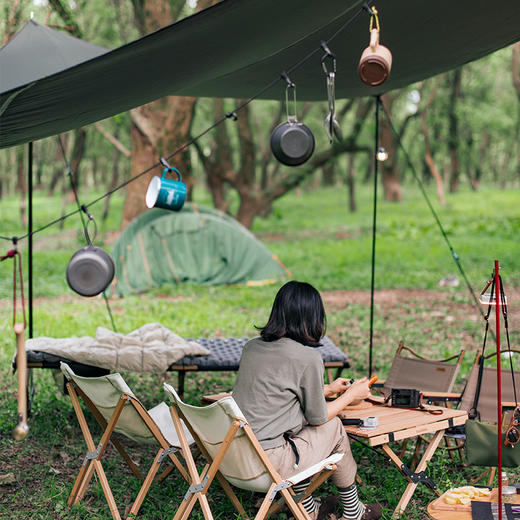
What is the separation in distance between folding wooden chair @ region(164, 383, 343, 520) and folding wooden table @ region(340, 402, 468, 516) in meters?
0.26

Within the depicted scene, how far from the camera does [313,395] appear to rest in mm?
3014

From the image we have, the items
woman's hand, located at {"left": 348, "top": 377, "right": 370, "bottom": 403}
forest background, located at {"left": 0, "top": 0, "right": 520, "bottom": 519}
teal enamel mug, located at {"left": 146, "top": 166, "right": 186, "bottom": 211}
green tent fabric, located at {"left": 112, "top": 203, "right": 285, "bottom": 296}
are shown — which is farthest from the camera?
green tent fabric, located at {"left": 112, "top": 203, "right": 285, "bottom": 296}

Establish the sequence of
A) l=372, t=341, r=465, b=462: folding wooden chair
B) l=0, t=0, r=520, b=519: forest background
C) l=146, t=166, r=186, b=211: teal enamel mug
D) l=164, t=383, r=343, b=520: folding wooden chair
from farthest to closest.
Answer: l=372, t=341, r=465, b=462: folding wooden chair < l=0, t=0, r=520, b=519: forest background < l=146, t=166, r=186, b=211: teal enamel mug < l=164, t=383, r=343, b=520: folding wooden chair

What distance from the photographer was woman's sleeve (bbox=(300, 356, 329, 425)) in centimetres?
299

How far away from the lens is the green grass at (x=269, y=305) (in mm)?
3648

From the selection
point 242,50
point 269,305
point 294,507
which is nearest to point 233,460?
point 294,507

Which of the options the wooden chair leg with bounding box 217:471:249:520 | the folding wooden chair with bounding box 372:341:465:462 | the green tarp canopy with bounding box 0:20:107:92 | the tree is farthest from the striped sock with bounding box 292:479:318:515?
the tree

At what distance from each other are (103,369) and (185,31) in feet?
7.98

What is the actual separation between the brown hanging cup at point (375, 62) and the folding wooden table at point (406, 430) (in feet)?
5.24

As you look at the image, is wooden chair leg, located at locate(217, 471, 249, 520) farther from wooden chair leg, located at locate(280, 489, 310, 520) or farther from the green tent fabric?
the green tent fabric

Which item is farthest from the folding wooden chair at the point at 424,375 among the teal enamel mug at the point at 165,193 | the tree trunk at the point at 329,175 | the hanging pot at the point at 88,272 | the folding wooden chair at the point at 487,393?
the tree trunk at the point at 329,175

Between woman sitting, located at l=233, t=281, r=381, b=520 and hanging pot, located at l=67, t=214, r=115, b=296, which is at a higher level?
hanging pot, located at l=67, t=214, r=115, b=296

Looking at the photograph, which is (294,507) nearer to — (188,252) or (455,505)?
(455,505)

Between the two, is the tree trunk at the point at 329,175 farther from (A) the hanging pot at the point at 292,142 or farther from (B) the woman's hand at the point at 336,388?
(B) the woman's hand at the point at 336,388
